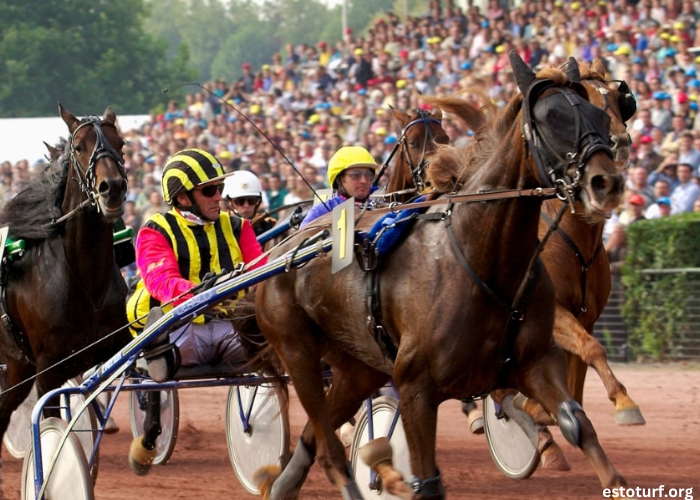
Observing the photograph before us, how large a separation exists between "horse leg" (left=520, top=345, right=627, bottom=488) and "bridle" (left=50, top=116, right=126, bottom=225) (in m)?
2.39

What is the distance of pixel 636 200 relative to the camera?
10648mm

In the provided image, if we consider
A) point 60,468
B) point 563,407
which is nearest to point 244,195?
point 60,468

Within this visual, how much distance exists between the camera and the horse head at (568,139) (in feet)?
12.6

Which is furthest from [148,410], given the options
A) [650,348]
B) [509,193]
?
[650,348]

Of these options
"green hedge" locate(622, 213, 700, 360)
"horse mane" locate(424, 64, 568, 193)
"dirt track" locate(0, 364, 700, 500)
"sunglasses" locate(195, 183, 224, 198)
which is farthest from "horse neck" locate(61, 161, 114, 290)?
"green hedge" locate(622, 213, 700, 360)

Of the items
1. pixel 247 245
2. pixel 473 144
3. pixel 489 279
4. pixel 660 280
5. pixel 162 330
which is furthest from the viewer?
pixel 660 280

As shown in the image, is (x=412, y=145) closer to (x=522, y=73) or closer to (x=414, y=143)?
(x=414, y=143)

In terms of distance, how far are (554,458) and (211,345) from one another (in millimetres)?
A: 1846

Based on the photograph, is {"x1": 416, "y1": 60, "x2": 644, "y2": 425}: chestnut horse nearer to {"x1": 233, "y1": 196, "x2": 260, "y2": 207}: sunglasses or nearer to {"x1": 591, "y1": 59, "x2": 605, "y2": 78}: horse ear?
{"x1": 591, "y1": 59, "x2": 605, "y2": 78}: horse ear

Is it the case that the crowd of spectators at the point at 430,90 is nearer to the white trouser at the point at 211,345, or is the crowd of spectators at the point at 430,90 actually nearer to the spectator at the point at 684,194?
the spectator at the point at 684,194

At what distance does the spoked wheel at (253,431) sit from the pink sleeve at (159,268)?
1.05 metres

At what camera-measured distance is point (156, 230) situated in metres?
5.81

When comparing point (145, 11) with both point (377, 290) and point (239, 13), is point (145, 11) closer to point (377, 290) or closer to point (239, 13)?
point (377, 290)

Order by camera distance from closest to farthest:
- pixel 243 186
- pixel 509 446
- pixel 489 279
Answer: pixel 489 279
pixel 509 446
pixel 243 186
